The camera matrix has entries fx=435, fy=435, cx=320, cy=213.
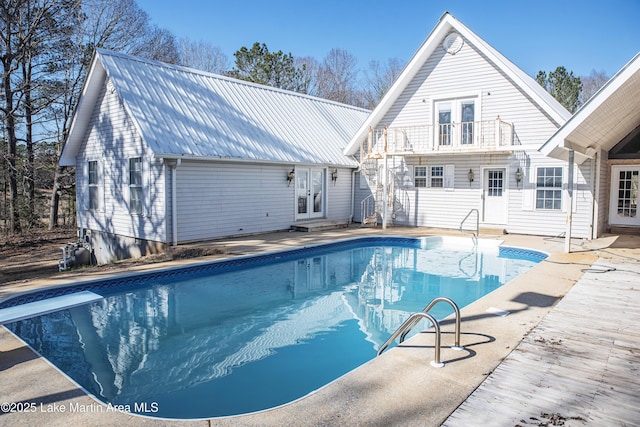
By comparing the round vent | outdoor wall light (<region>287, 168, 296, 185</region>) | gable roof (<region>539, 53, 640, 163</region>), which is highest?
the round vent

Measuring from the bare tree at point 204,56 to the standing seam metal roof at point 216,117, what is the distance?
16.1 meters

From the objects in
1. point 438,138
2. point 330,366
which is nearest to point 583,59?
point 438,138

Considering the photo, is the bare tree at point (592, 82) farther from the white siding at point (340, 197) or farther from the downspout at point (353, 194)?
the white siding at point (340, 197)

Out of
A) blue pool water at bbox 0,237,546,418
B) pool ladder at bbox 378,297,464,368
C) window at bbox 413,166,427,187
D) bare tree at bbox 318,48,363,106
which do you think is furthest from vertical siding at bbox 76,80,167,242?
bare tree at bbox 318,48,363,106

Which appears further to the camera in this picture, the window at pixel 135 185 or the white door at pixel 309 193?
the white door at pixel 309 193

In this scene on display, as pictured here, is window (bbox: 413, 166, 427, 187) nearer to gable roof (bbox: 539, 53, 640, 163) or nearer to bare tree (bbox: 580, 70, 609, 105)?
gable roof (bbox: 539, 53, 640, 163)

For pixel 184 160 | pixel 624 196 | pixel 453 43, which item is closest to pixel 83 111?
pixel 184 160

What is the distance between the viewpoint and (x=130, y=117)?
39.0ft

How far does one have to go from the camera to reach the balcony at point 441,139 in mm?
13477

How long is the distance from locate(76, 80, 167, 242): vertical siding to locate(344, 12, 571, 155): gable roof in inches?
302

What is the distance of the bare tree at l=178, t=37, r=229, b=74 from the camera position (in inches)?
1228

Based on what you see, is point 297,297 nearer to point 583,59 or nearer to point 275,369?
point 275,369

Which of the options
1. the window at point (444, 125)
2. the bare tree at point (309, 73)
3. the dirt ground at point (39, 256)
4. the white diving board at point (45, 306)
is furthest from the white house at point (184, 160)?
the bare tree at point (309, 73)

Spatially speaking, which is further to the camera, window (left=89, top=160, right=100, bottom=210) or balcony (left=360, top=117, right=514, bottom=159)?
window (left=89, top=160, right=100, bottom=210)
